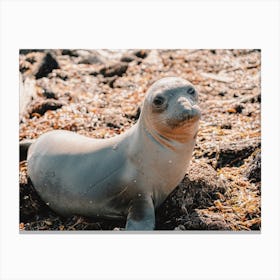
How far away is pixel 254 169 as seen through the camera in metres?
6.78

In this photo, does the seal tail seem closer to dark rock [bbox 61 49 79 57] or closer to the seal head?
the seal head

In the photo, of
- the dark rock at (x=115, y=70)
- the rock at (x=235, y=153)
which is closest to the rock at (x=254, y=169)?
the rock at (x=235, y=153)

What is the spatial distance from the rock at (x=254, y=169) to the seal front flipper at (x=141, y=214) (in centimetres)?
139

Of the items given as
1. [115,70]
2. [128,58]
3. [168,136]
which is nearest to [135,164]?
[168,136]

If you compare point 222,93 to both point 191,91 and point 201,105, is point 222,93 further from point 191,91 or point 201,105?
point 191,91

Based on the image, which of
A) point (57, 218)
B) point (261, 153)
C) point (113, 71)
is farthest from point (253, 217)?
point (113, 71)

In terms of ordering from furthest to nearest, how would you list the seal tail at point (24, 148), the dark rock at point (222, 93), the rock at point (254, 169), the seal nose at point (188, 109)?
the dark rock at point (222, 93)
the seal tail at point (24, 148)
the rock at point (254, 169)
the seal nose at point (188, 109)

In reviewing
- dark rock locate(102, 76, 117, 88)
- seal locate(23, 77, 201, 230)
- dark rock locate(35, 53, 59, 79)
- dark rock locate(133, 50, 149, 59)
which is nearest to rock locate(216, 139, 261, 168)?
seal locate(23, 77, 201, 230)

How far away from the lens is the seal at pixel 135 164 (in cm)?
575

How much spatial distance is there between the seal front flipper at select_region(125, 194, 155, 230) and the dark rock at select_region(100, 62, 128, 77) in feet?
11.8

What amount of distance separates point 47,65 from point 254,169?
382 cm

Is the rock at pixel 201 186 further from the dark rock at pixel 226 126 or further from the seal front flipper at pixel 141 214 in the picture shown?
the dark rock at pixel 226 126

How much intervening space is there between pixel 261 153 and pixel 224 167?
1.53 ft
